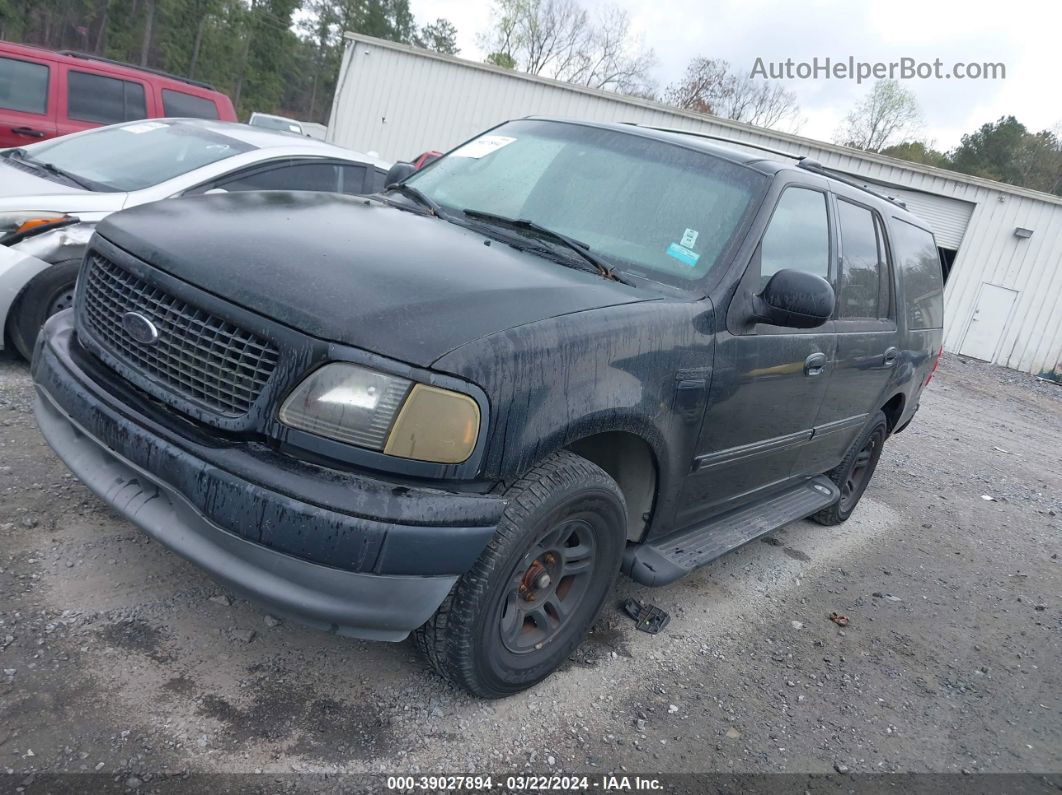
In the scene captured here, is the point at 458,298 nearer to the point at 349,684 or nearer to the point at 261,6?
the point at 349,684

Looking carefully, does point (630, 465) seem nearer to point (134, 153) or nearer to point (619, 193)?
point (619, 193)

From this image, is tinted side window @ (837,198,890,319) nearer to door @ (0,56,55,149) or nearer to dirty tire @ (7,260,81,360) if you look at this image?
dirty tire @ (7,260,81,360)

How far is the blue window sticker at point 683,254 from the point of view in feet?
9.75

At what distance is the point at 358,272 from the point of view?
2.31 meters

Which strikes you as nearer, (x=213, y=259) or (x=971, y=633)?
(x=213, y=259)

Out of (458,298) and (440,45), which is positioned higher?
(440,45)

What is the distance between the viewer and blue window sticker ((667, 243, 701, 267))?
9.75 feet

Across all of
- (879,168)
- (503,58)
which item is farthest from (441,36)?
(879,168)

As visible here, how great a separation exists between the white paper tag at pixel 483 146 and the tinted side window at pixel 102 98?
20.4 ft

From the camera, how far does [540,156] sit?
11.4 feet

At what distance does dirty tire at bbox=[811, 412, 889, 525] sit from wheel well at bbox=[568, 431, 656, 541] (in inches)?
85.3

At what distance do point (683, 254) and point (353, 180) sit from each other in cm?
379

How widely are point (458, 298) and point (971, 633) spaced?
349 centimetres

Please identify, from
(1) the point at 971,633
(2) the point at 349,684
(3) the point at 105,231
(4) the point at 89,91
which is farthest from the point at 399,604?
(4) the point at 89,91
